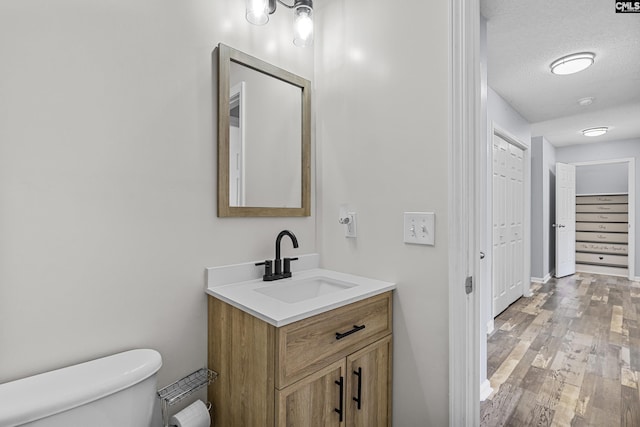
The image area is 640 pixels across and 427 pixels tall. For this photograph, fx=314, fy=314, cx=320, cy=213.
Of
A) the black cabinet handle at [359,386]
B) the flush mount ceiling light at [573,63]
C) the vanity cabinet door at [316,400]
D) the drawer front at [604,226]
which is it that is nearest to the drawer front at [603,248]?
the drawer front at [604,226]

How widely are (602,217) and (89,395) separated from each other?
766cm

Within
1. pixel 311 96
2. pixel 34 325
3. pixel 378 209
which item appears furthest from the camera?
pixel 311 96

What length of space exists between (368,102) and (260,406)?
127cm

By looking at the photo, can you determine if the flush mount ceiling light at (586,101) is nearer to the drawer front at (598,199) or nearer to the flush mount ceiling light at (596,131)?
the flush mount ceiling light at (596,131)

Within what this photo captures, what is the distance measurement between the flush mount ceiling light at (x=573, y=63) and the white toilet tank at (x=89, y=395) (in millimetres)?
3369

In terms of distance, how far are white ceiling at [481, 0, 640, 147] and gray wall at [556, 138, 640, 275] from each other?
114cm

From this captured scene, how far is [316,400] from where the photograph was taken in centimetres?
103

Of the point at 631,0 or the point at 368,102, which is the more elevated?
the point at 631,0

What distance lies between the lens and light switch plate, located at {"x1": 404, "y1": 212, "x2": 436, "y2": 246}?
122cm

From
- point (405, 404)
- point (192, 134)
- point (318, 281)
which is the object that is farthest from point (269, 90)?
point (405, 404)

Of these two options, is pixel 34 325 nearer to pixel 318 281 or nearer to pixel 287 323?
pixel 287 323

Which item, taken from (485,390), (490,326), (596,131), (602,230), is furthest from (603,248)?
(485,390)

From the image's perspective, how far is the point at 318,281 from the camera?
1496 millimetres

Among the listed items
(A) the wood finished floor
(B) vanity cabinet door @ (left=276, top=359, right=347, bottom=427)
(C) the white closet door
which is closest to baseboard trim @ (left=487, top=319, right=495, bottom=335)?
(A) the wood finished floor
